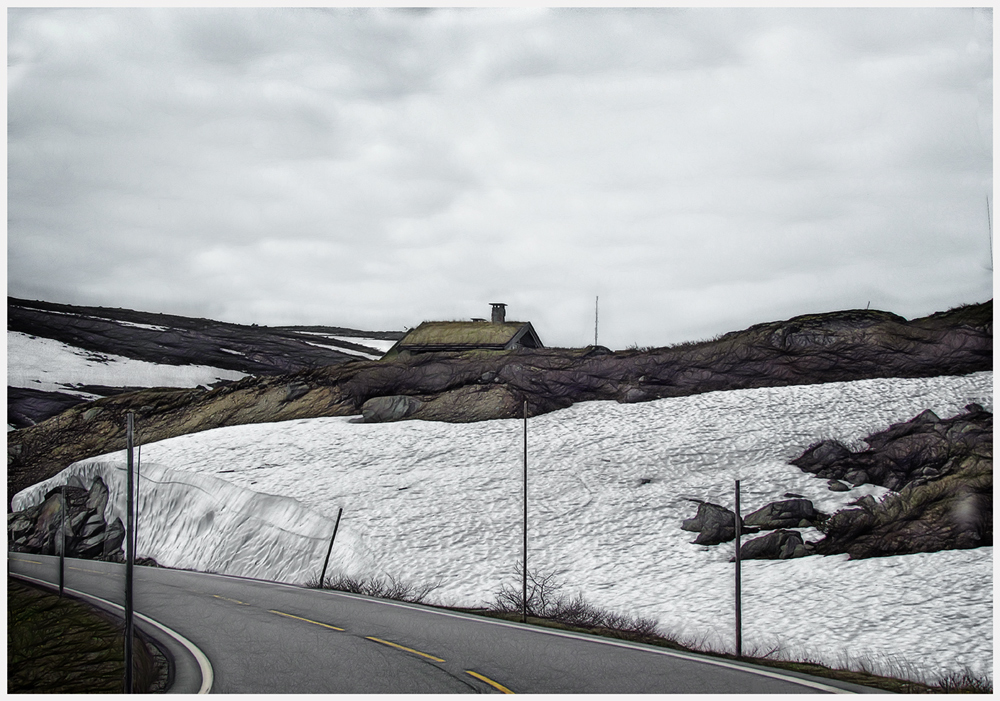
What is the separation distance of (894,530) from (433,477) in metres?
15.3

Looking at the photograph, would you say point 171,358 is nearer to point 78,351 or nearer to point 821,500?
point 78,351

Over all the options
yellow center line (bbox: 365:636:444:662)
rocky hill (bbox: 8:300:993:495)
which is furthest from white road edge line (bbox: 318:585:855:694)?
rocky hill (bbox: 8:300:993:495)

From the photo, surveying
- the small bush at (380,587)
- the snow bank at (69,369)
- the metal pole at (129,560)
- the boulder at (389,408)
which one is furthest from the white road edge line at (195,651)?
the boulder at (389,408)

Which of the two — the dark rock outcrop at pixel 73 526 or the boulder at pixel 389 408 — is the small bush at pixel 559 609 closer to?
the boulder at pixel 389 408

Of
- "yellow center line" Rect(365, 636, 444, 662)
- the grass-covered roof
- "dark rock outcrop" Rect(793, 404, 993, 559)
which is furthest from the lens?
the grass-covered roof

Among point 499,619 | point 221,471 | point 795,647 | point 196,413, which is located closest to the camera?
point 795,647

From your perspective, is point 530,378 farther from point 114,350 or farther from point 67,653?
point 67,653

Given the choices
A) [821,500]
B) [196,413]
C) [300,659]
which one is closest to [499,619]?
[300,659]

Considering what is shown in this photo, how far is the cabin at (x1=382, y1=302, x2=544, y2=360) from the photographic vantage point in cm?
4559

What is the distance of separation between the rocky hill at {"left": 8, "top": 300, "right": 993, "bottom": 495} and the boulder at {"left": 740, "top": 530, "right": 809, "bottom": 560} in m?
11.8

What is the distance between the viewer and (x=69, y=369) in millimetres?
18609

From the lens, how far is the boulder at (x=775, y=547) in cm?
1916

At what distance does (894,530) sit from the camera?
18.3m

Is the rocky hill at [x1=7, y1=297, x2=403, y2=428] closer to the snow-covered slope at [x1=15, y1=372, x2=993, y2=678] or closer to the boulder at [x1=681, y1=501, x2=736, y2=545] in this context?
the snow-covered slope at [x1=15, y1=372, x2=993, y2=678]
